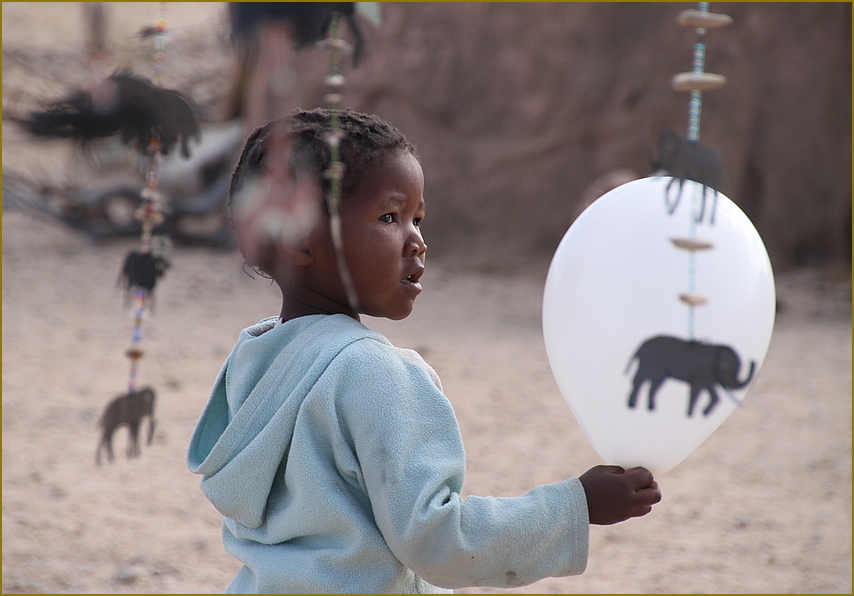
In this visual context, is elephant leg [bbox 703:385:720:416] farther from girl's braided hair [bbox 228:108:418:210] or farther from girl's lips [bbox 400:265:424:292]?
girl's braided hair [bbox 228:108:418:210]

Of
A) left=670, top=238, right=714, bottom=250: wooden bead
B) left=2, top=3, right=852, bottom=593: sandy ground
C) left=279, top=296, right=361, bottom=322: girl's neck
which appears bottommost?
left=2, top=3, right=852, bottom=593: sandy ground

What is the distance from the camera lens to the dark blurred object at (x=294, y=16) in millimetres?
1362

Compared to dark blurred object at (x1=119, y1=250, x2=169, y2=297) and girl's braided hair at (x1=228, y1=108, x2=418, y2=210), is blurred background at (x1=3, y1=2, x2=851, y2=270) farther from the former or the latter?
girl's braided hair at (x1=228, y1=108, x2=418, y2=210)

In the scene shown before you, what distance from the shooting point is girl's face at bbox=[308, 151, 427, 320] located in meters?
1.09

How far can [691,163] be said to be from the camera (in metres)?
1.05

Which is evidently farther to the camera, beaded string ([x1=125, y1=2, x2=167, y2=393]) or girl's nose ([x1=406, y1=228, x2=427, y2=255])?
beaded string ([x1=125, y1=2, x2=167, y2=393])

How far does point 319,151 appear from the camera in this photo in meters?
1.10

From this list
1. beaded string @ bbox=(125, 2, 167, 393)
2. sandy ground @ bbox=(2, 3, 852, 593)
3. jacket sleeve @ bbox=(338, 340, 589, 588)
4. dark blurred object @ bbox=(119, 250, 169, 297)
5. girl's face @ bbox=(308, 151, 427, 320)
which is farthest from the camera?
sandy ground @ bbox=(2, 3, 852, 593)

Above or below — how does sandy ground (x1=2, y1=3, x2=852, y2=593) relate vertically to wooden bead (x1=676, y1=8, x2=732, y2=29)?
below

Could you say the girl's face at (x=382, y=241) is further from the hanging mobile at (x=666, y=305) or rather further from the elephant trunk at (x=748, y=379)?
the elephant trunk at (x=748, y=379)

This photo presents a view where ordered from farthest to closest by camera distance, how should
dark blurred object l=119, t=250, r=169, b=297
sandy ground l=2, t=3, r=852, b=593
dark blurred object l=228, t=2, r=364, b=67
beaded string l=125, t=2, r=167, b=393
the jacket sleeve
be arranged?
1. sandy ground l=2, t=3, r=852, b=593
2. dark blurred object l=119, t=250, r=169, b=297
3. beaded string l=125, t=2, r=167, b=393
4. dark blurred object l=228, t=2, r=364, b=67
5. the jacket sleeve

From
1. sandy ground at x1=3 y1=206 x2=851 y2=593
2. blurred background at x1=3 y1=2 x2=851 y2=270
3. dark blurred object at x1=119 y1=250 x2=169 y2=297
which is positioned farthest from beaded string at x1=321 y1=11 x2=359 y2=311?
blurred background at x1=3 y1=2 x2=851 y2=270

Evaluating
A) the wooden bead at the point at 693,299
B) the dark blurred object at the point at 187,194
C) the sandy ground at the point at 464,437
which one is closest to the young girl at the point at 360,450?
the wooden bead at the point at 693,299

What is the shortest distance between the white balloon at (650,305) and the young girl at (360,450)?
0.07m
